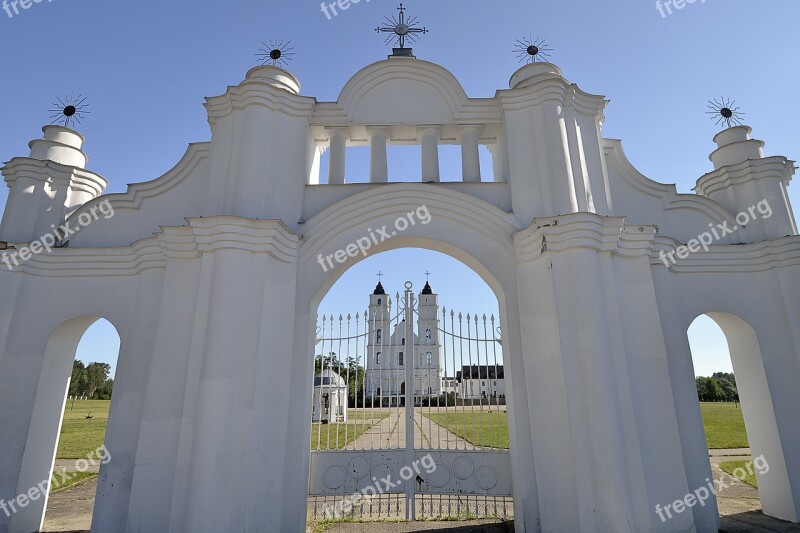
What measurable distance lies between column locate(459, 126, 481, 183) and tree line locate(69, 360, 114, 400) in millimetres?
70352

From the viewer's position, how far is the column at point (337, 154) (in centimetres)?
827

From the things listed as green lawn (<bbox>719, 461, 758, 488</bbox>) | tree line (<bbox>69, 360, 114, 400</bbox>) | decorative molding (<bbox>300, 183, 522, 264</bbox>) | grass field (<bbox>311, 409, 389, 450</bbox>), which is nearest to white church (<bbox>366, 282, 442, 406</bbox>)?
grass field (<bbox>311, 409, 389, 450</bbox>)

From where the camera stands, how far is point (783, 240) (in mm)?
8023

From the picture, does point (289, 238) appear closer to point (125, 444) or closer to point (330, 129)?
point (330, 129)

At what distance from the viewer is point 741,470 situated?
10.6 metres

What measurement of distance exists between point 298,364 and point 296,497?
1764 mm

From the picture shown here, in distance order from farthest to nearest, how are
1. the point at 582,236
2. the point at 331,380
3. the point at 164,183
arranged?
the point at 164,183, the point at 331,380, the point at 582,236

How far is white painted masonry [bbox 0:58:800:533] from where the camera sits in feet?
20.2

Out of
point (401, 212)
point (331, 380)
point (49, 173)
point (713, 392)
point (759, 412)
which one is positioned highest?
point (49, 173)

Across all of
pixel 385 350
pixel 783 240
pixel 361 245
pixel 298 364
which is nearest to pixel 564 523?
pixel 385 350

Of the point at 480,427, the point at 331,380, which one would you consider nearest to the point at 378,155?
the point at 331,380

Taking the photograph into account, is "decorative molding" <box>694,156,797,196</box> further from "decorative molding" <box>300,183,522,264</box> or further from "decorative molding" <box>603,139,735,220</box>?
"decorative molding" <box>300,183,522,264</box>

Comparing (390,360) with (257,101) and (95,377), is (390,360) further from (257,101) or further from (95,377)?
(95,377)

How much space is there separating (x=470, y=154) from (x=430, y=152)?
700 millimetres
